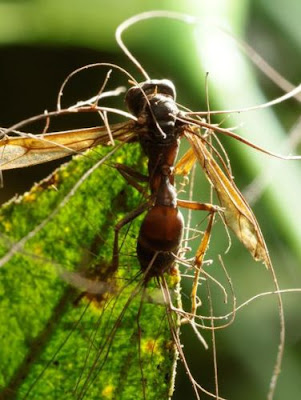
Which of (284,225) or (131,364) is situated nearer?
(131,364)

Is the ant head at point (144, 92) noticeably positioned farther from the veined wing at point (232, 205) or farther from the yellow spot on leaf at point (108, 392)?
the yellow spot on leaf at point (108, 392)

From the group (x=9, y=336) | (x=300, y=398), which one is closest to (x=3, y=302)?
(x=9, y=336)

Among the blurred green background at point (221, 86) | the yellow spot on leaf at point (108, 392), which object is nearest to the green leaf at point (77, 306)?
the yellow spot on leaf at point (108, 392)

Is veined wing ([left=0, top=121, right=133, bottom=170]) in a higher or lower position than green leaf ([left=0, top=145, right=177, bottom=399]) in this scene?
higher

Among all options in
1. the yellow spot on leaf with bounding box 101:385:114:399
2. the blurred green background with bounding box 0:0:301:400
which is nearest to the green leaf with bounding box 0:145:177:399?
the yellow spot on leaf with bounding box 101:385:114:399

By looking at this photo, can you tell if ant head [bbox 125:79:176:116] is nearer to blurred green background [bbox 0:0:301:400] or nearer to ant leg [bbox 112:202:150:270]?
ant leg [bbox 112:202:150:270]

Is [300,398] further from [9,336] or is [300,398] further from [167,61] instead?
[9,336]
